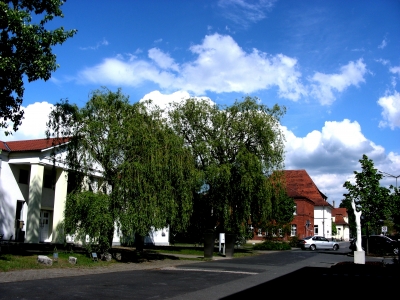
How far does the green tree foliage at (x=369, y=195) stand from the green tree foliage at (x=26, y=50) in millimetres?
25129

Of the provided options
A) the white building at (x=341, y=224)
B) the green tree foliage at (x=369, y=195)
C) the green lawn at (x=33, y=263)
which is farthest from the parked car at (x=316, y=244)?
the white building at (x=341, y=224)

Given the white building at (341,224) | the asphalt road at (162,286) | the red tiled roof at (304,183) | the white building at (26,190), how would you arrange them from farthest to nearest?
the white building at (341,224) → the red tiled roof at (304,183) → the white building at (26,190) → the asphalt road at (162,286)

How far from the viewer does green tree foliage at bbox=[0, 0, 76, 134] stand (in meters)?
14.5

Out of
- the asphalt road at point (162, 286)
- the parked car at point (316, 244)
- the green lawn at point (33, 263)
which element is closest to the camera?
the asphalt road at point (162, 286)

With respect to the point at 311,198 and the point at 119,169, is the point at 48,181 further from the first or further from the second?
the point at 311,198

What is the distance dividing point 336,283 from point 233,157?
16519 mm

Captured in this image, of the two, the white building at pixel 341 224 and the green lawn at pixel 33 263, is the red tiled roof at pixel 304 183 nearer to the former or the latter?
the white building at pixel 341 224

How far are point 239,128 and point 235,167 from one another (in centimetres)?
276

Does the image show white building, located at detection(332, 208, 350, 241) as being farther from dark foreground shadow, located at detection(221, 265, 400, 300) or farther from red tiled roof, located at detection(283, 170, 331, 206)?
dark foreground shadow, located at detection(221, 265, 400, 300)

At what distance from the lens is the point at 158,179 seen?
20797 millimetres

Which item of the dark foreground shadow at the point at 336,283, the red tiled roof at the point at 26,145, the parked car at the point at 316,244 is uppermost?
the red tiled roof at the point at 26,145

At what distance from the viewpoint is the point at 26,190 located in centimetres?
3366

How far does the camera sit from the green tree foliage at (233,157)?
2898cm

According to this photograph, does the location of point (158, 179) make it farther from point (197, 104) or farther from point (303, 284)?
point (197, 104)
